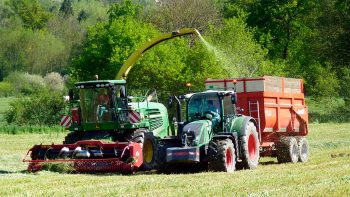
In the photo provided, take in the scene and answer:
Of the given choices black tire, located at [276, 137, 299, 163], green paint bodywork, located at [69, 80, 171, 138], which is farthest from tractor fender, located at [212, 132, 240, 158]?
green paint bodywork, located at [69, 80, 171, 138]

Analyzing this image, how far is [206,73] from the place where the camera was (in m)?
43.9

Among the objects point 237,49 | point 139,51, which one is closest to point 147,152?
point 139,51

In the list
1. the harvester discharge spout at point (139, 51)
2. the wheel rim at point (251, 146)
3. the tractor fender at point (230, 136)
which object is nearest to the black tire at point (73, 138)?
the tractor fender at point (230, 136)

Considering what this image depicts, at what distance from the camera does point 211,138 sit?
1623cm

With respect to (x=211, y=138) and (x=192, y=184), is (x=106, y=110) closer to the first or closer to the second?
(x=211, y=138)

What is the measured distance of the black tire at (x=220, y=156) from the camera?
51.2 ft

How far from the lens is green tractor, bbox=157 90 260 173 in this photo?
51.4 ft

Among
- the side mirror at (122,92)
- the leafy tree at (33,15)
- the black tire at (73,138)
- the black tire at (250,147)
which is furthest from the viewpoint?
the leafy tree at (33,15)

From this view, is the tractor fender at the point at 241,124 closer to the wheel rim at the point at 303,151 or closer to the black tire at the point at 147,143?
the black tire at the point at 147,143

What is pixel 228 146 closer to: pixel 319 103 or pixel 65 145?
pixel 65 145

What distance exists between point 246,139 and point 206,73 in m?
27.3

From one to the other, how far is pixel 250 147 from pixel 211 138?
1.66 m

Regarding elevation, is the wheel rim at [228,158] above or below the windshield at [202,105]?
below

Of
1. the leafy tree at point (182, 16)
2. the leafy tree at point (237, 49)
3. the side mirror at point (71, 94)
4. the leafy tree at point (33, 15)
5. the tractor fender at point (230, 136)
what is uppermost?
the leafy tree at point (33, 15)
